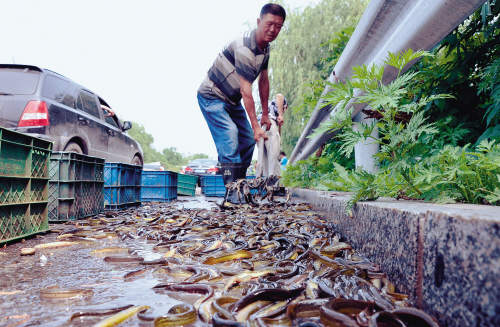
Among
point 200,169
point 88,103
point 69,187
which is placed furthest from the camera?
point 200,169

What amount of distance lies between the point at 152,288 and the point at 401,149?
1536 mm

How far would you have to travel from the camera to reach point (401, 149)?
1885mm

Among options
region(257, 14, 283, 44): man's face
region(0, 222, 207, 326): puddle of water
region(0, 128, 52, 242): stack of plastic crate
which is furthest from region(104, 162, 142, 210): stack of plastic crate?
region(0, 222, 207, 326): puddle of water

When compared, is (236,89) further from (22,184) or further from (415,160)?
(415,160)

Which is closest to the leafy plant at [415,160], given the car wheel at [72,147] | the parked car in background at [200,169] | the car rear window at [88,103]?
the car wheel at [72,147]

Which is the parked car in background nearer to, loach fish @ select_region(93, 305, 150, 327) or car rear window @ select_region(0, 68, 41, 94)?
car rear window @ select_region(0, 68, 41, 94)

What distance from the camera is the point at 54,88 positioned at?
5.82 meters

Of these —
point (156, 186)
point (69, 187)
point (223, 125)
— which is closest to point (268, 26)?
point (223, 125)

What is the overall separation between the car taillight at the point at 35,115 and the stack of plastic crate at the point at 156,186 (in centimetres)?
354

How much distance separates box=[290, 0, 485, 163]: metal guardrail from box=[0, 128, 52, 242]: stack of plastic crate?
263 cm

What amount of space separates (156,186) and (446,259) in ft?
26.7

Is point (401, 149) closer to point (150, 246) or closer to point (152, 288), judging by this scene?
point (152, 288)

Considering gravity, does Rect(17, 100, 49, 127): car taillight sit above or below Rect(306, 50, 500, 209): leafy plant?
above

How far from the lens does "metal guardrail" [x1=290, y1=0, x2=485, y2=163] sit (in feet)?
6.25
